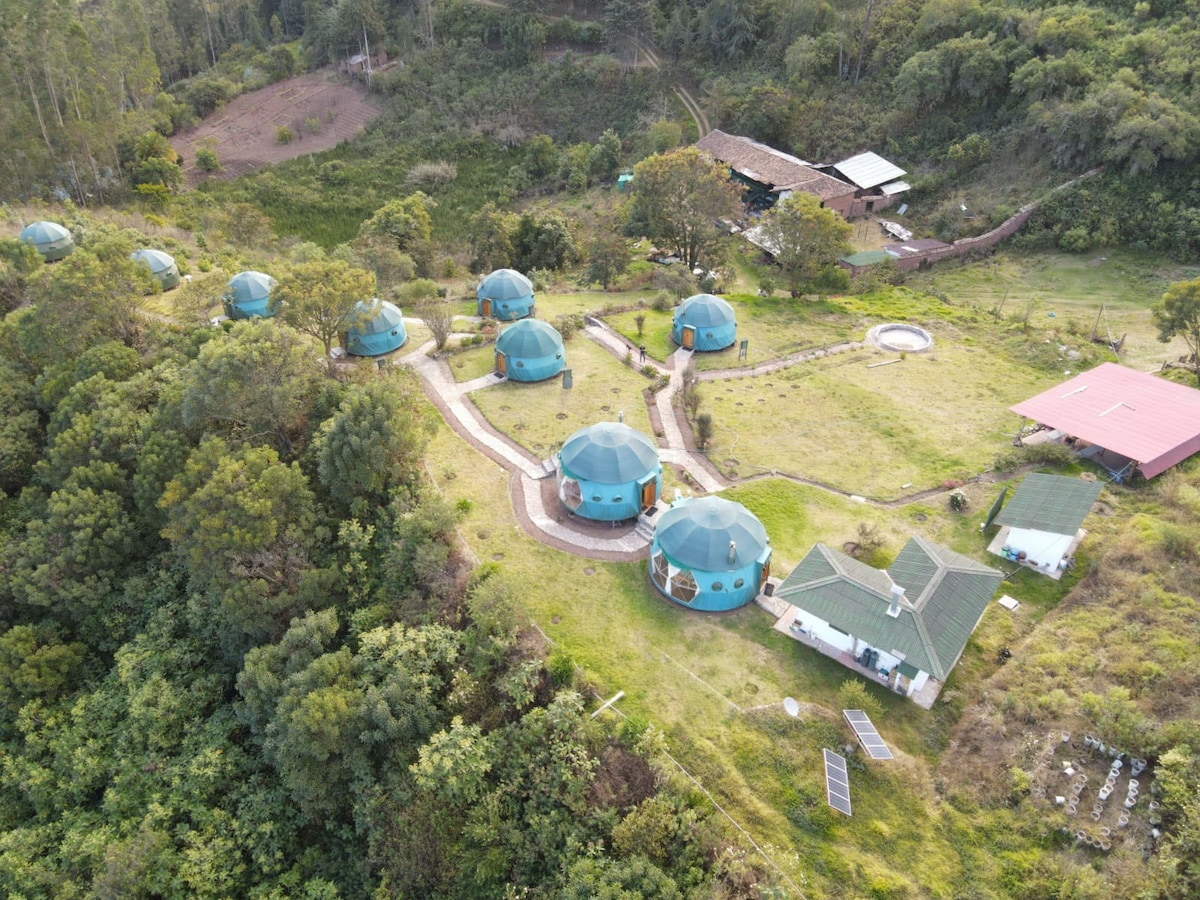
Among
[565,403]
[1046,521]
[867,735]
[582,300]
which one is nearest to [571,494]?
[565,403]

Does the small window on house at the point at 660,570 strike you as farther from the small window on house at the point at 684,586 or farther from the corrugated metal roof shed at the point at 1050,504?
the corrugated metal roof shed at the point at 1050,504

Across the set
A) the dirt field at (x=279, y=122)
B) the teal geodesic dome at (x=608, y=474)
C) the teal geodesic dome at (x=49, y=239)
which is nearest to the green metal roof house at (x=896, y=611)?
the teal geodesic dome at (x=608, y=474)

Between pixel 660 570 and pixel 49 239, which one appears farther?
pixel 49 239

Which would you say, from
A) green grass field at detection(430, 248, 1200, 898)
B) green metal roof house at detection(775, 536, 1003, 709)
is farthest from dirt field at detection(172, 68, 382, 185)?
green metal roof house at detection(775, 536, 1003, 709)

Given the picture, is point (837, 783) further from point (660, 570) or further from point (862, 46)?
point (862, 46)

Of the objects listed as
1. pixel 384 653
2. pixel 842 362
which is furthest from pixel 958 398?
pixel 384 653

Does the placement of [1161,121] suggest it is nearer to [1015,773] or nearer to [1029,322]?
[1029,322]

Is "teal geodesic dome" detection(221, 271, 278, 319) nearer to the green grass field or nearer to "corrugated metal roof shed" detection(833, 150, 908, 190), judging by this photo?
the green grass field
